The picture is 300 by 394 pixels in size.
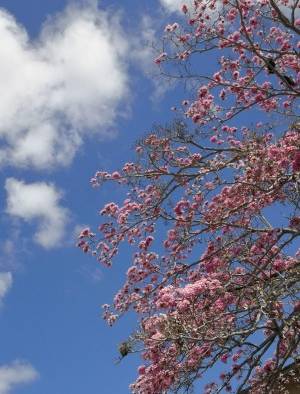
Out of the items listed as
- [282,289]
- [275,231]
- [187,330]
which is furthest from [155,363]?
[275,231]

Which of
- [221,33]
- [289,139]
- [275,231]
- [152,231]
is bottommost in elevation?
[275,231]

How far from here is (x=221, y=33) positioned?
11.1 metres

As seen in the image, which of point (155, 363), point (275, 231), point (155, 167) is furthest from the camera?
point (155, 167)

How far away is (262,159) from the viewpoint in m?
10.5

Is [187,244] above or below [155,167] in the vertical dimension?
below

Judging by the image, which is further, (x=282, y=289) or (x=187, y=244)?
(x=187, y=244)

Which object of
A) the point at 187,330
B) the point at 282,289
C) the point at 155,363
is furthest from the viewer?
the point at 155,363

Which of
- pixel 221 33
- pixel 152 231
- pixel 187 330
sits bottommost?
pixel 187 330

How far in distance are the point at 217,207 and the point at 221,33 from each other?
120 inches

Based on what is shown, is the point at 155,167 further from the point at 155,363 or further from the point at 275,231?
the point at 155,363

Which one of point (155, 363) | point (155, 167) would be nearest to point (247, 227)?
point (155, 167)

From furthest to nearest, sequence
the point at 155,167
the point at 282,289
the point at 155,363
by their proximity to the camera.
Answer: the point at 155,167
the point at 155,363
the point at 282,289

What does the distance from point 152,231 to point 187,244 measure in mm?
898

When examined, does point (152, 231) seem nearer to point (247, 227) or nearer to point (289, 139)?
point (247, 227)
